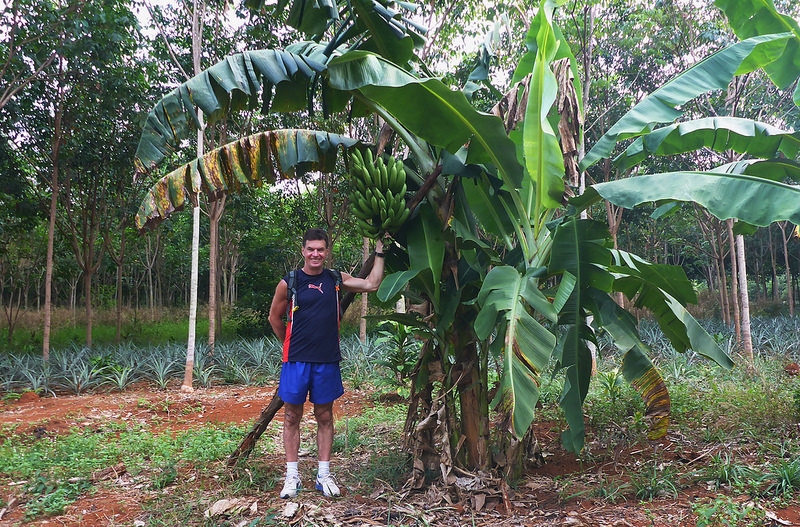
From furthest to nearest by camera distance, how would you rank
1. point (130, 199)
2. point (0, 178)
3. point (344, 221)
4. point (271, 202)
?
point (271, 202), point (344, 221), point (130, 199), point (0, 178)

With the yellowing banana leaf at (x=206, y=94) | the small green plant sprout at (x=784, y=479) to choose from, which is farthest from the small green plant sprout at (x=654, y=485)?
the yellowing banana leaf at (x=206, y=94)

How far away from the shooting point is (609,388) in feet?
16.9

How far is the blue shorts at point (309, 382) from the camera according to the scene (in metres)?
3.53

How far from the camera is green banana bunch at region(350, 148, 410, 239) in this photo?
134 inches

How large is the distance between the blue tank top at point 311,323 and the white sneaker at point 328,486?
0.82 meters

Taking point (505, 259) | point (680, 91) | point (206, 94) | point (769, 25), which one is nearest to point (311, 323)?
point (505, 259)

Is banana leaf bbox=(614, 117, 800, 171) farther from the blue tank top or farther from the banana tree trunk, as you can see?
the blue tank top

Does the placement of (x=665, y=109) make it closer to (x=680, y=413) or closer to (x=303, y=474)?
(x=680, y=413)

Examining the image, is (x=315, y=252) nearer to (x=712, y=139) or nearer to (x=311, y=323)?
(x=311, y=323)

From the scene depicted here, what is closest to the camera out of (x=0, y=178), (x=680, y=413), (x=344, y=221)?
(x=680, y=413)

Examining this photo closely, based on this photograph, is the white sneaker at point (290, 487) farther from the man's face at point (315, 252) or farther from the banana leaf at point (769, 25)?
the banana leaf at point (769, 25)

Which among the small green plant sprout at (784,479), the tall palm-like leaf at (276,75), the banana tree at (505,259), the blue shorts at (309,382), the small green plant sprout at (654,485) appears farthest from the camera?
the blue shorts at (309,382)

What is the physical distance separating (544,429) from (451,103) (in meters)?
3.39

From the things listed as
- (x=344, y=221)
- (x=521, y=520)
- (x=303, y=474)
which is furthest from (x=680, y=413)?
(x=344, y=221)
